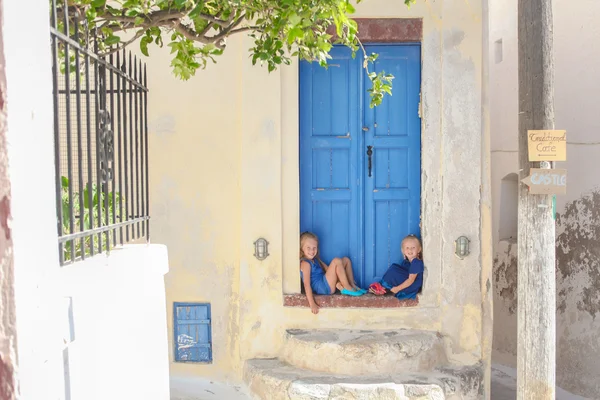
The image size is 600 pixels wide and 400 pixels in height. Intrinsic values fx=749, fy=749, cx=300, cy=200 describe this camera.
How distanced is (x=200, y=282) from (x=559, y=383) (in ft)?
14.6

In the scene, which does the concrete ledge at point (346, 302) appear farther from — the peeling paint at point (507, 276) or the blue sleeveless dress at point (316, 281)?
the peeling paint at point (507, 276)

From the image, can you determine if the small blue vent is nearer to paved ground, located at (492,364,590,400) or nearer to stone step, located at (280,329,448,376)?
stone step, located at (280,329,448,376)

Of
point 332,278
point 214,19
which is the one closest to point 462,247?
point 332,278

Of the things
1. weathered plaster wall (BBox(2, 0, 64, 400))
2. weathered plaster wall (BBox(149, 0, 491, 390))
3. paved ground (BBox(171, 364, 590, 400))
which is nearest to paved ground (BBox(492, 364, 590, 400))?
weathered plaster wall (BBox(149, 0, 491, 390))

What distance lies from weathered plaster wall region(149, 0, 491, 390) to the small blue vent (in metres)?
0.14

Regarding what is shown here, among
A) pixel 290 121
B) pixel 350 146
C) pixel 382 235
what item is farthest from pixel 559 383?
pixel 290 121

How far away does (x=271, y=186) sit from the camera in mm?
6555

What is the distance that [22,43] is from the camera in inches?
80.2

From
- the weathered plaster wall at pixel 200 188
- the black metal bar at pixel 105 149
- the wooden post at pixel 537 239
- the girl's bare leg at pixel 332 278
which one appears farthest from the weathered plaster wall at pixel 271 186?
the black metal bar at pixel 105 149

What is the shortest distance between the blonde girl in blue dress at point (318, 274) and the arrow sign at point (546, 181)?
7.90 ft

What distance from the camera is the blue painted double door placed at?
22.2 ft

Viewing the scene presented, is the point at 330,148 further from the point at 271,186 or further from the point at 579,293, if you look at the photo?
the point at 579,293

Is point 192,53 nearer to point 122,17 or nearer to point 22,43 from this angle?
point 122,17

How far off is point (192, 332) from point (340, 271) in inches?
57.1
